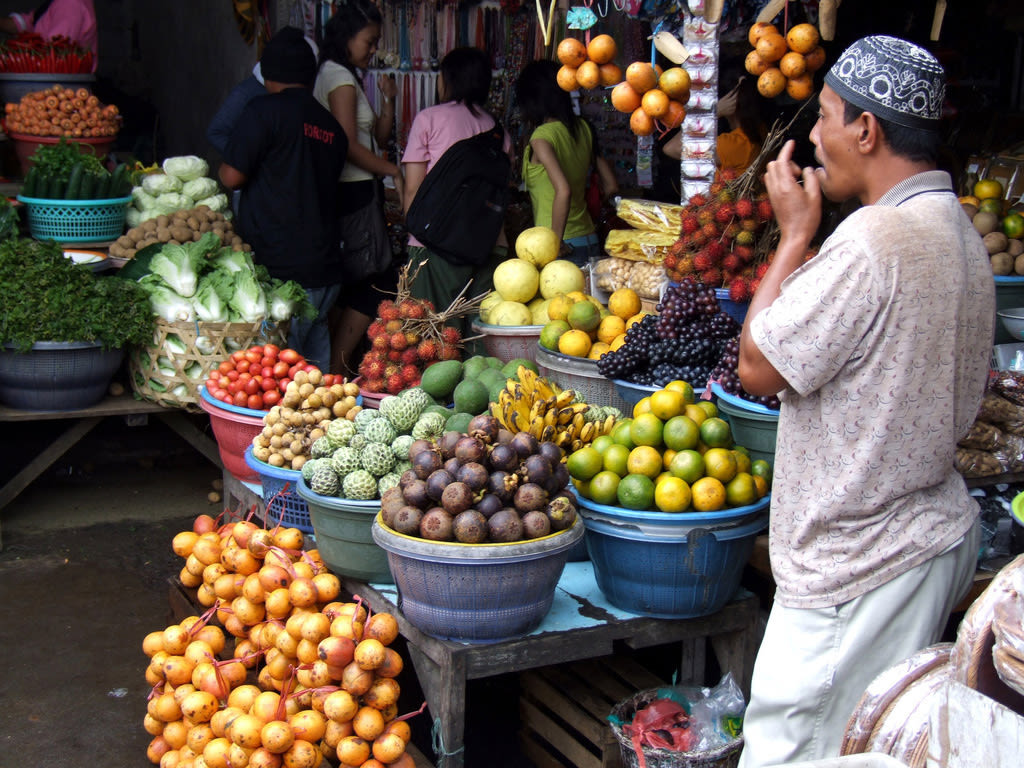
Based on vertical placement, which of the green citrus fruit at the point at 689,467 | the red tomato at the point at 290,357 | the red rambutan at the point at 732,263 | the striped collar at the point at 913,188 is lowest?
the red tomato at the point at 290,357

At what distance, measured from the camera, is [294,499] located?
10.4 ft

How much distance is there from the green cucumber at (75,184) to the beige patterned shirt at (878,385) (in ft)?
13.7

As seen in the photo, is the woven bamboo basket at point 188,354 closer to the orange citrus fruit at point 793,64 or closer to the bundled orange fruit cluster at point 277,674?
the bundled orange fruit cluster at point 277,674

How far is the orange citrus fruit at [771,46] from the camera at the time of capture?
3525mm

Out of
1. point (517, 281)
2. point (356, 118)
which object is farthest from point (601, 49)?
point (356, 118)

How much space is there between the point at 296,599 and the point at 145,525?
2.37 m

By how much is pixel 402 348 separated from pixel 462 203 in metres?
1.35

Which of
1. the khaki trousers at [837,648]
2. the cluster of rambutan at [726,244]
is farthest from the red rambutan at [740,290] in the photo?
the khaki trousers at [837,648]

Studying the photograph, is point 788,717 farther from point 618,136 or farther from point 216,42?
point 216,42

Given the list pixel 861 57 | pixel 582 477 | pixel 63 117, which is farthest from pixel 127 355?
pixel 861 57

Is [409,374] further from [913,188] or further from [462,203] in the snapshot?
[913,188]

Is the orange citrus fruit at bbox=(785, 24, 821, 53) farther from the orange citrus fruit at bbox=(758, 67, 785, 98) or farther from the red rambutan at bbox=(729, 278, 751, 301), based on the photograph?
the red rambutan at bbox=(729, 278, 751, 301)

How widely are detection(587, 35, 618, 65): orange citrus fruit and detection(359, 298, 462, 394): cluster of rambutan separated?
1.10 m

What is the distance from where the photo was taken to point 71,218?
509cm
